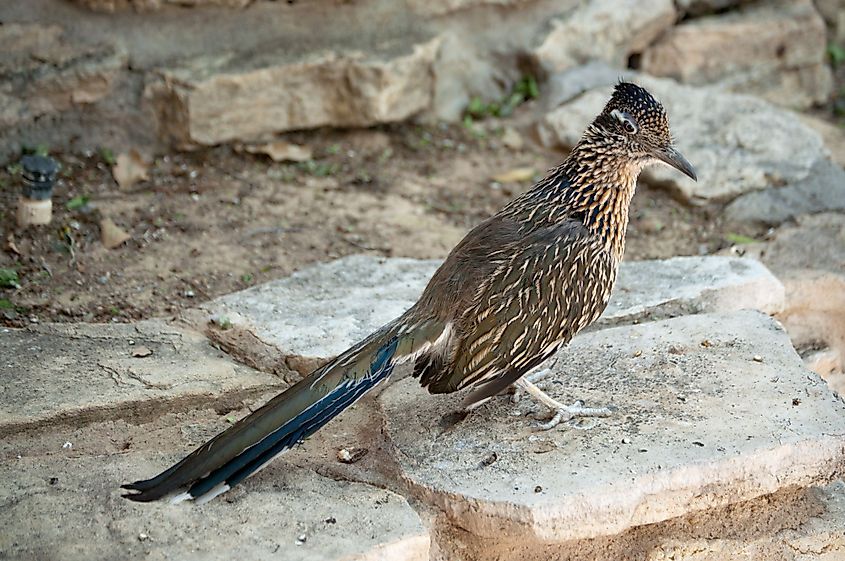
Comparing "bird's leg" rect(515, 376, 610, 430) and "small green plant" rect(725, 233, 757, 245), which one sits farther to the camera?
"small green plant" rect(725, 233, 757, 245)

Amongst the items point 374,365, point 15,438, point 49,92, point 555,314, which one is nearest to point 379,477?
point 374,365

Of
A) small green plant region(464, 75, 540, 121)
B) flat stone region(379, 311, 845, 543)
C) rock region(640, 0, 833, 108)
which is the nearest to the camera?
flat stone region(379, 311, 845, 543)

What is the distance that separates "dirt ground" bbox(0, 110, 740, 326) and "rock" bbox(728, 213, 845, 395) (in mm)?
336

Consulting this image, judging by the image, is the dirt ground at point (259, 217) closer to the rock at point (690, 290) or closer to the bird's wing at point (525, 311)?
the rock at point (690, 290)

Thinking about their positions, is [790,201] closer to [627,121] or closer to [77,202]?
[627,121]

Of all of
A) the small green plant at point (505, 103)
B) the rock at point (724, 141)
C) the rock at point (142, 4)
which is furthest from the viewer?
the small green plant at point (505, 103)

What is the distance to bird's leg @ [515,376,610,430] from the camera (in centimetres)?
365

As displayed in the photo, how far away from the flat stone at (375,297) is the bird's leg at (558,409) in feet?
2.18

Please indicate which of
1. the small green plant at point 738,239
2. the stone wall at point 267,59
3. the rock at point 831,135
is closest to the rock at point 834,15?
the rock at point 831,135

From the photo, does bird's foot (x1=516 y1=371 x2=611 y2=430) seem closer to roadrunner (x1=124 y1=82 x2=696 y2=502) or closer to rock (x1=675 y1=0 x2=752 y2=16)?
roadrunner (x1=124 y1=82 x2=696 y2=502)

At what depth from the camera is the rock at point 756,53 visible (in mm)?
7078

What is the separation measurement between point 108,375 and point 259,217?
157cm

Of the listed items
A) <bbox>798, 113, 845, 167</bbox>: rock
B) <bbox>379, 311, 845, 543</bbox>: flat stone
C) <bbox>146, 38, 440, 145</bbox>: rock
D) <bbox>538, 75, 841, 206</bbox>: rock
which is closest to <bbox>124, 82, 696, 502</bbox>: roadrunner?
<bbox>379, 311, 845, 543</bbox>: flat stone

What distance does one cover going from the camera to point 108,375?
3773mm
